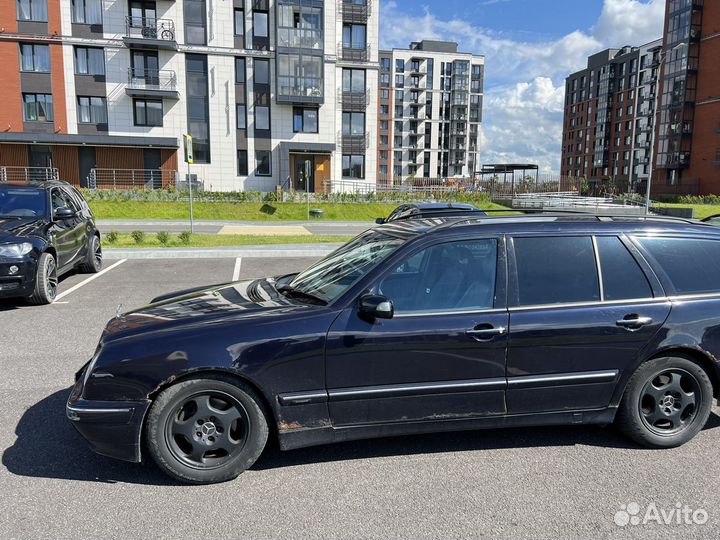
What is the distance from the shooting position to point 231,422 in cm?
318

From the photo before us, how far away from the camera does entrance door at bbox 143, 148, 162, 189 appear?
121 ft

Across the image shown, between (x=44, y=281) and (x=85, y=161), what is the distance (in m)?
33.2

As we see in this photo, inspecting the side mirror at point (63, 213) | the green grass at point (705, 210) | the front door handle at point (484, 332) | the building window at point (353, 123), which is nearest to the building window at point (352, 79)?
the building window at point (353, 123)

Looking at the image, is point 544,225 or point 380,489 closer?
point 380,489

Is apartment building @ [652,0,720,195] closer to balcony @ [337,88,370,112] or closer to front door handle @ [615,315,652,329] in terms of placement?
balcony @ [337,88,370,112]

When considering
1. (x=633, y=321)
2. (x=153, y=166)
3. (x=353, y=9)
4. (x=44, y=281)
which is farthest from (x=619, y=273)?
(x=353, y=9)

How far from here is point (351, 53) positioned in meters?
39.9

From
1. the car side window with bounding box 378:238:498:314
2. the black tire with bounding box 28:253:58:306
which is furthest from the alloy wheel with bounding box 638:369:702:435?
the black tire with bounding box 28:253:58:306

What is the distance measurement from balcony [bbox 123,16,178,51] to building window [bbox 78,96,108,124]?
4.34m

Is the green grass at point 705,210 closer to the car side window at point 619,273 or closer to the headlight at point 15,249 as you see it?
the car side window at point 619,273

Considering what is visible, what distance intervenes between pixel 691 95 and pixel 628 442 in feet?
223

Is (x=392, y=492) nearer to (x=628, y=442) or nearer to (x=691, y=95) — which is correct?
(x=628, y=442)

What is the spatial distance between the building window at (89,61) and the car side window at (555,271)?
130 ft

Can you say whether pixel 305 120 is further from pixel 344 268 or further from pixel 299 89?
pixel 344 268
